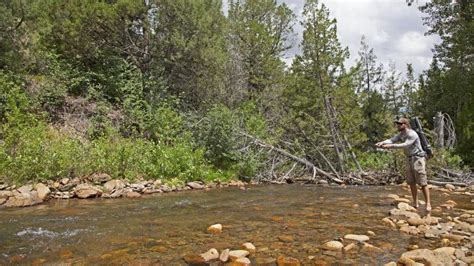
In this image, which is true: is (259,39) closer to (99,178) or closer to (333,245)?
(99,178)

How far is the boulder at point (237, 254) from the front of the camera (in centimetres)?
480

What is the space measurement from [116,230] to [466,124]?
1446 centimetres

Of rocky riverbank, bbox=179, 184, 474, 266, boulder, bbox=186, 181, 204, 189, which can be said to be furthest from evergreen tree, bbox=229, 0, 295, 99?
rocky riverbank, bbox=179, 184, 474, 266

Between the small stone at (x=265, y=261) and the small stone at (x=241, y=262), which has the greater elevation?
the small stone at (x=241, y=262)

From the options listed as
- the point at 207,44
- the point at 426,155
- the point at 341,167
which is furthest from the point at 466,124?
the point at 207,44

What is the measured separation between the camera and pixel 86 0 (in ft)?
53.4

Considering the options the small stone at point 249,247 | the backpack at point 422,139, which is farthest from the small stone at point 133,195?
the backpack at point 422,139

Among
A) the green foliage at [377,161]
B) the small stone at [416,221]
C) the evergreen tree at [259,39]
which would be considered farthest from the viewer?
the evergreen tree at [259,39]

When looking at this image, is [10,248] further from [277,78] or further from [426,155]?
[277,78]

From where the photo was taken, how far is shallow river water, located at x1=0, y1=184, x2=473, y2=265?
5.07m

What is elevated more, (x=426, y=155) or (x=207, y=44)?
(x=207, y=44)

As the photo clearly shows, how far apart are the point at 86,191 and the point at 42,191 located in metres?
1.04

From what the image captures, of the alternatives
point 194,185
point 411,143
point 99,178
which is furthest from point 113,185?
point 411,143

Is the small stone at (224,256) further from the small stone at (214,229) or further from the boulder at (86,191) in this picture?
the boulder at (86,191)
